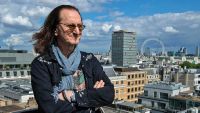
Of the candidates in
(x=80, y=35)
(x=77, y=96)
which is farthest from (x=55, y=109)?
(x=80, y=35)

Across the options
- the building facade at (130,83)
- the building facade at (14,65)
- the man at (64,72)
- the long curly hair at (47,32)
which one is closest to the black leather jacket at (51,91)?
the man at (64,72)

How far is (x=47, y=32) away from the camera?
11.8ft

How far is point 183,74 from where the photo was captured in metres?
61.4

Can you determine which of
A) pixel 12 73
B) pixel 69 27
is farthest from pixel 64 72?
pixel 12 73

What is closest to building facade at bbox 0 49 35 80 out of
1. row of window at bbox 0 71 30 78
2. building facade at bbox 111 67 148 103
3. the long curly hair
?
row of window at bbox 0 71 30 78

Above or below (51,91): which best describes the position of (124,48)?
above

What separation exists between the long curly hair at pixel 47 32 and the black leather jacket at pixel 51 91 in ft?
0.48

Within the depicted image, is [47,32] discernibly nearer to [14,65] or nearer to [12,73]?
[12,73]

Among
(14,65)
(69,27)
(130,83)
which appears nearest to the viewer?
(69,27)

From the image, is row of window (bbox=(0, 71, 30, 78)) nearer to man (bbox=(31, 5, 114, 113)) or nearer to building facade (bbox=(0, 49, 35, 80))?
building facade (bbox=(0, 49, 35, 80))

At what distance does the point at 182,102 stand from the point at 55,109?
111 feet

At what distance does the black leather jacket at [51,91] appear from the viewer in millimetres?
3240

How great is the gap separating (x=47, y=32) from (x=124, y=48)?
461ft

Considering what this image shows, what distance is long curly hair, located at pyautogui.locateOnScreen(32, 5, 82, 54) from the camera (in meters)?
3.55
